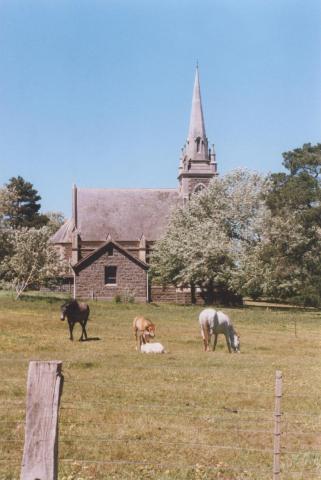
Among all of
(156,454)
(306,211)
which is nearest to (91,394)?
(156,454)

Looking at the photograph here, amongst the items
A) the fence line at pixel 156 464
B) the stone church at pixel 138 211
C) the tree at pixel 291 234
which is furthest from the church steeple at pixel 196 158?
the fence line at pixel 156 464

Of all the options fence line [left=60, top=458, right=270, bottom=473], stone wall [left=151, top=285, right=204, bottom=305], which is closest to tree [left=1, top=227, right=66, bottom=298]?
stone wall [left=151, top=285, right=204, bottom=305]

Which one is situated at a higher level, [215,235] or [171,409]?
[215,235]

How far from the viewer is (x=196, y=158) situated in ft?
242

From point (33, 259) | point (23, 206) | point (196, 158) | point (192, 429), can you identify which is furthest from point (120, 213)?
point (192, 429)

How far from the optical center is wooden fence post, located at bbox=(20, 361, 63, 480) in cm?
607

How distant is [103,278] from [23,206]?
48.0 m

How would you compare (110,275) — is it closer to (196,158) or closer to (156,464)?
(196,158)

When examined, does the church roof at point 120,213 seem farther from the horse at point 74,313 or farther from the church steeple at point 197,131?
the horse at point 74,313

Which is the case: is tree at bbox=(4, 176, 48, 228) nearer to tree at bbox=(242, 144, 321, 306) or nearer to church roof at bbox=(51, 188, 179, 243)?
church roof at bbox=(51, 188, 179, 243)

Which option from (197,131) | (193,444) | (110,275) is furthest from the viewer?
(197,131)

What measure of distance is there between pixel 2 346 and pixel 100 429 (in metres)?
11.7

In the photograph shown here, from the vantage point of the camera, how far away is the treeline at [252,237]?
159 feet

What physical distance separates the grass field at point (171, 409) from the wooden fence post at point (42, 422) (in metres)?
2.24
